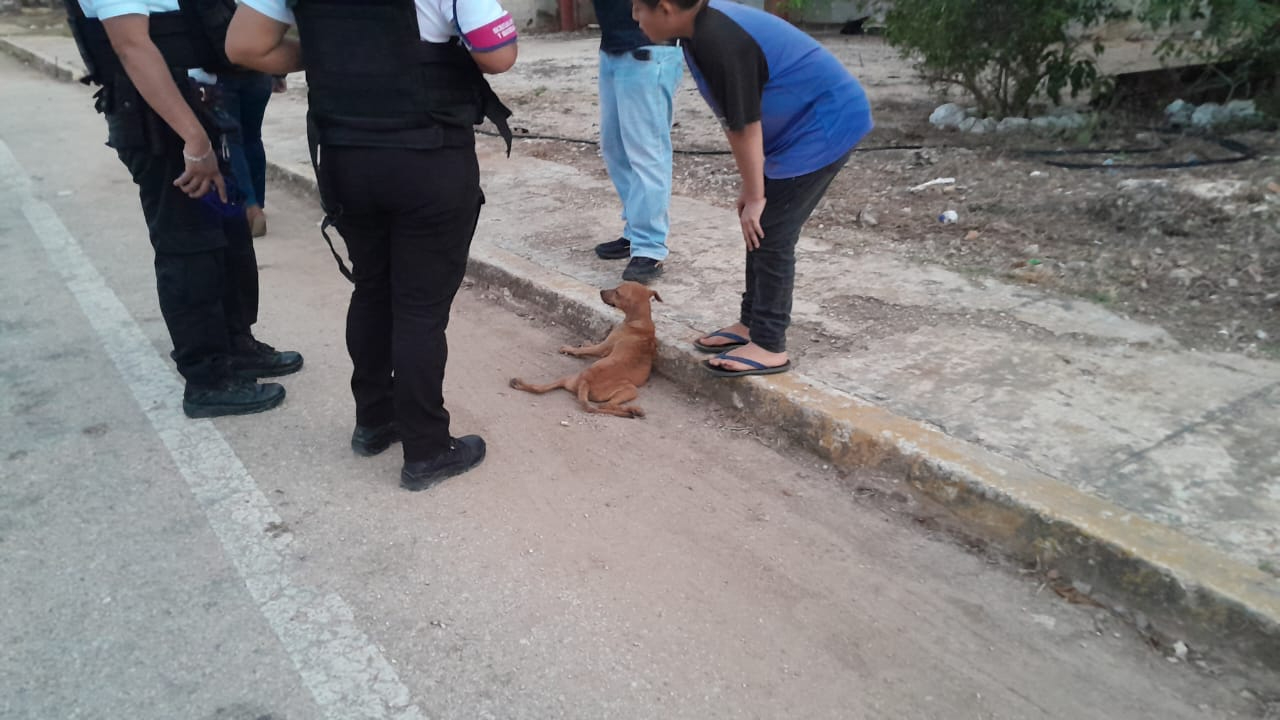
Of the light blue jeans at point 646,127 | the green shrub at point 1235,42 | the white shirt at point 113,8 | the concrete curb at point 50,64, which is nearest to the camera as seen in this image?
the white shirt at point 113,8

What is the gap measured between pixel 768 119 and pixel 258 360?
234cm

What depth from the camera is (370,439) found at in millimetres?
3074

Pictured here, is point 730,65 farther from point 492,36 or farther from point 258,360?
point 258,360

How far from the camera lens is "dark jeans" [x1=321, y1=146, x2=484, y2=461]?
2.48 m

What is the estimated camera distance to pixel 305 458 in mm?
3102

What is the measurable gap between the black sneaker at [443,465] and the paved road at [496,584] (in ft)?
0.15

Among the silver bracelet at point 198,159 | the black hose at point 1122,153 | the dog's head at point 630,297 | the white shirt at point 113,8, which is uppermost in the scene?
the white shirt at point 113,8

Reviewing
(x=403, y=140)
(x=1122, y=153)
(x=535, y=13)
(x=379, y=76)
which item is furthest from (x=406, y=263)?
(x=535, y=13)

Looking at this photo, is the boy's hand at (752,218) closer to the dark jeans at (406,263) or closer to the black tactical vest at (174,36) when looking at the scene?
the dark jeans at (406,263)

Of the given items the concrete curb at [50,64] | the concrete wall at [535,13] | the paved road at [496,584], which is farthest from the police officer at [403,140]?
the concrete wall at [535,13]

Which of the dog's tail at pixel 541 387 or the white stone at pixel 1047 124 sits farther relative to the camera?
the white stone at pixel 1047 124

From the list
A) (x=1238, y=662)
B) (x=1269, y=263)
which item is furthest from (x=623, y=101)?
(x=1238, y=662)

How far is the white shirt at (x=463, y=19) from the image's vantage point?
2.31m

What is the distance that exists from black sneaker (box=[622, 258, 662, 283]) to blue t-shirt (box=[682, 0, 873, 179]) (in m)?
1.26
